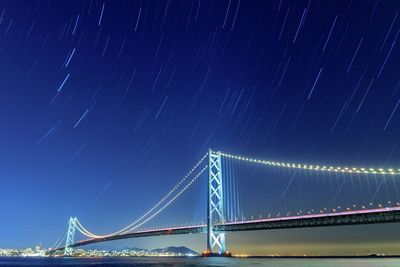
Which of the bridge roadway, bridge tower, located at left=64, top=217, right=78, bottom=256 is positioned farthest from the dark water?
bridge tower, located at left=64, top=217, right=78, bottom=256

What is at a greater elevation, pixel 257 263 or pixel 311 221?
pixel 311 221

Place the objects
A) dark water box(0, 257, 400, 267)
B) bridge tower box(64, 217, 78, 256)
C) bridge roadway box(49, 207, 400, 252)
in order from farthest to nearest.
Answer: bridge tower box(64, 217, 78, 256)
bridge roadway box(49, 207, 400, 252)
dark water box(0, 257, 400, 267)

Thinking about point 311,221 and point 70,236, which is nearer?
point 311,221

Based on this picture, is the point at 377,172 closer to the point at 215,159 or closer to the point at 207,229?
the point at 207,229

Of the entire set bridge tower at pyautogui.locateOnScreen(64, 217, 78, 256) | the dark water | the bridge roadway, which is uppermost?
bridge tower at pyautogui.locateOnScreen(64, 217, 78, 256)

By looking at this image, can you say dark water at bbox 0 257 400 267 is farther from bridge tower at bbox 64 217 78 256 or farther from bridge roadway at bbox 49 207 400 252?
bridge tower at bbox 64 217 78 256

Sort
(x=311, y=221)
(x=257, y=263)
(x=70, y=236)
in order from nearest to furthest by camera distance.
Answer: (x=257, y=263)
(x=311, y=221)
(x=70, y=236)

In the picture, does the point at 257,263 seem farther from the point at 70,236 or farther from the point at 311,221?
the point at 70,236

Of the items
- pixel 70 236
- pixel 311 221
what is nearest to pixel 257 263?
pixel 311 221

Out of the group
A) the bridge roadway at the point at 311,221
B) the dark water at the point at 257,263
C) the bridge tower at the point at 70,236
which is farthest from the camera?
the bridge tower at the point at 70,236

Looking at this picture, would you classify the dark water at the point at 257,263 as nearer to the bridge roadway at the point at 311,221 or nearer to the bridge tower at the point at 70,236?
the bridge roadway at the point at 311,221

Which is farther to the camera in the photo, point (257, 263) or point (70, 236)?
point (70, 236)

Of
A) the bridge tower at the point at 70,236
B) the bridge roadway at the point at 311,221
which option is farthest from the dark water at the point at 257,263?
the bridge tower at the point at 70,236

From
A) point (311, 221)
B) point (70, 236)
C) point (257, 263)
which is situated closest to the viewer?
point (257, 263)
